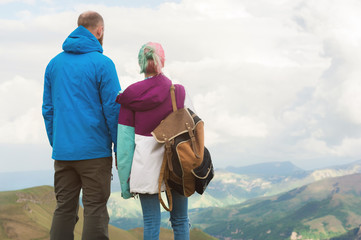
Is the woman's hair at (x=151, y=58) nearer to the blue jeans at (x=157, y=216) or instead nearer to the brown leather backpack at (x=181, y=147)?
the brown leather backpack at (x=181, y=147)

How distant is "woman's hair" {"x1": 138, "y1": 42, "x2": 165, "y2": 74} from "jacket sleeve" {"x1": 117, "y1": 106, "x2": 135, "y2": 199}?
72 centimetres

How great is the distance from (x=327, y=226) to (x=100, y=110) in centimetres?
19819

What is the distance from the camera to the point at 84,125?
6.12 m

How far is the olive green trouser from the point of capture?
6148 millimetres

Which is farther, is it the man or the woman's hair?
the man

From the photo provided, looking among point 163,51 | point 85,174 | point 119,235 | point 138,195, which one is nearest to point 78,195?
point 85,174

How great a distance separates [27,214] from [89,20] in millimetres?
17950

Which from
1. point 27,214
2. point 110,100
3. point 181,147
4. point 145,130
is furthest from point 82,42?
point 27,214

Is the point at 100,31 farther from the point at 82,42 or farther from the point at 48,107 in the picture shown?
the point at 48,107

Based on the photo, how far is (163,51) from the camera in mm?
5938

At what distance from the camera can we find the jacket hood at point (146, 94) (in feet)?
19.1

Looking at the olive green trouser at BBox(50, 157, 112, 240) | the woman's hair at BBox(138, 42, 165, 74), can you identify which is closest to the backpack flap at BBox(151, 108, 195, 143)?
the woman's hair at BBox(138, 42, 165, 74)

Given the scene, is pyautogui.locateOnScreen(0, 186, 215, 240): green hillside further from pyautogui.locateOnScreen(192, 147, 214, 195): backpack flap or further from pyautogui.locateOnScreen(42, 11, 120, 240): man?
pyautogui.locateOnScreen(192, 147, 214, 195): backpack flap

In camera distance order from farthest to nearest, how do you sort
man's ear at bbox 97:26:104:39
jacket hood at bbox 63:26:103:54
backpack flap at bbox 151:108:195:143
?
man's ear at bbox 97:26:104:39
jacket hood at bbox 63:26:103:54
backpack flap at bbox 151:108:195:143
